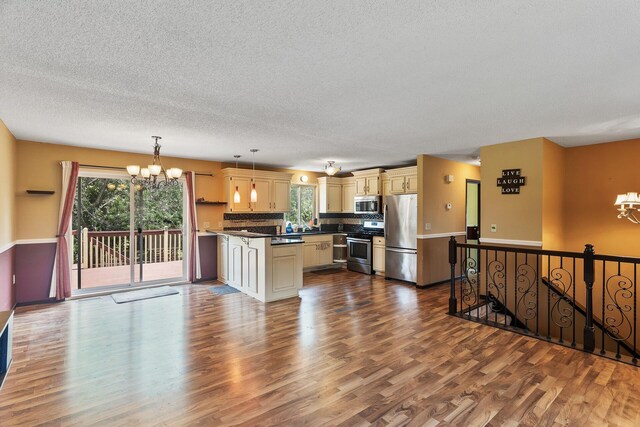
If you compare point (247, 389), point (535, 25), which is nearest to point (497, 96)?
point (535, 25)

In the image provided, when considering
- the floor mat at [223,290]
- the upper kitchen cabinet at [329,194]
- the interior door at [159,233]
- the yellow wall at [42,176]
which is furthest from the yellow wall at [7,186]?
the upper kitchen cabinet at [329,194]

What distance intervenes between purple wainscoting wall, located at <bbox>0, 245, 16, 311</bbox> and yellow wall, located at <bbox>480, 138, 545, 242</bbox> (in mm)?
6909

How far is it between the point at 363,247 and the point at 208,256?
3413mm

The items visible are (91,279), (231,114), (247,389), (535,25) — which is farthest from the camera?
(91,279)

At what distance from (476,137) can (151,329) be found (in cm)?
509

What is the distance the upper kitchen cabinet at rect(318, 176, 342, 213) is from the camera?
821 cm

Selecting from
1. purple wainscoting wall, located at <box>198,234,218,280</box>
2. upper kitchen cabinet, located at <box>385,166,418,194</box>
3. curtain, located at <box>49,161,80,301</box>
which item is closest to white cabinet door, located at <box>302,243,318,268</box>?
purple wainscoting wall, located at <box>198,234,218,280</box>

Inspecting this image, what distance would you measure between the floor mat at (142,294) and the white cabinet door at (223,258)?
98 centimetres

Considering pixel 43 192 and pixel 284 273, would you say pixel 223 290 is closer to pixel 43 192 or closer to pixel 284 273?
pixel 284 273

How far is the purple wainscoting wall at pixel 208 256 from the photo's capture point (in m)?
6.46

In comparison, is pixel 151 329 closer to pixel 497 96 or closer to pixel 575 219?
pixel 497 96

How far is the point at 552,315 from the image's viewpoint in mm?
4727

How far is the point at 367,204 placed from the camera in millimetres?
7504

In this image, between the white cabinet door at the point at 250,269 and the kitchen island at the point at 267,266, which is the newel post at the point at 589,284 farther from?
the white cabinet door at the point at 250,269
